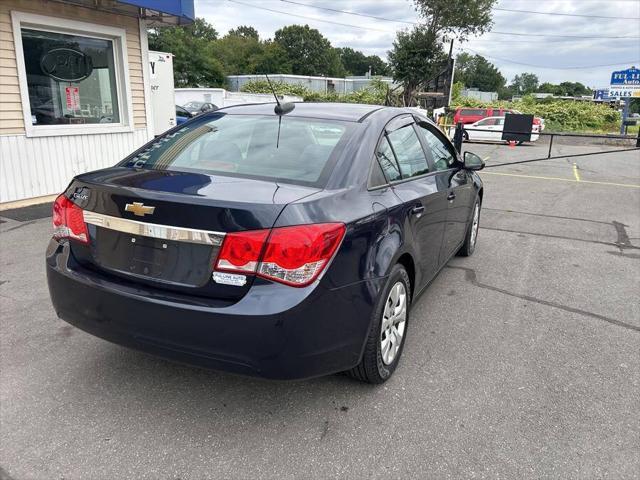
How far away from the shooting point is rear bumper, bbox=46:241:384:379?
7.23ft

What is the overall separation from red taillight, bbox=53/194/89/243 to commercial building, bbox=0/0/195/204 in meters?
5.49

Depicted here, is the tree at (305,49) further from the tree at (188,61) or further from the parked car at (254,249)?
the parked car at (254,249)

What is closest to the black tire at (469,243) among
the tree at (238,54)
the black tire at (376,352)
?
the black tire at (376,352)

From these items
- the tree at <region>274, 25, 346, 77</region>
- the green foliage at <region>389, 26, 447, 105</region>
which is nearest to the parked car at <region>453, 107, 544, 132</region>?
the green foliage at <region>389, 26, 447, 105</region>

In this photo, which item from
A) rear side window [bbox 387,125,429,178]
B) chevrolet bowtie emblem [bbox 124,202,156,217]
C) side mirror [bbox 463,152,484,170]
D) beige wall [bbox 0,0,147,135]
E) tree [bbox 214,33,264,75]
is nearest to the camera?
chevrolet bowtie emblem [bbox 124,202,156,217]

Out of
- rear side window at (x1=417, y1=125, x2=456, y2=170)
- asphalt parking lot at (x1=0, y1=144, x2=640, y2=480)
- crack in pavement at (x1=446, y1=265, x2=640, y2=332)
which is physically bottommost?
crack in pavement at (x1=446, y1=265, x2=640, y2=332)

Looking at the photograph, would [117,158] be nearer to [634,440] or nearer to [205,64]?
[634,440]

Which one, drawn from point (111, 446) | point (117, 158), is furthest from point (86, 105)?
point (111, 446)

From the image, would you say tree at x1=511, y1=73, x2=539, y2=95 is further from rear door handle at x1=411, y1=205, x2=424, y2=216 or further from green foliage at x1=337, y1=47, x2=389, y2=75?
rear door handle at x1=411, y1=205, x2=424, y2=216

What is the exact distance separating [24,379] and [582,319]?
13.0 feet

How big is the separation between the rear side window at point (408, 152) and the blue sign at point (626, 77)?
3126 cm

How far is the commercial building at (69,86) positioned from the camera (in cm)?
725

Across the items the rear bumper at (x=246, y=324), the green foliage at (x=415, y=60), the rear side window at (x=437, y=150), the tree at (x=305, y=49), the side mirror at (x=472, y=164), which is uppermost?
the tree at (x=305, y=49)

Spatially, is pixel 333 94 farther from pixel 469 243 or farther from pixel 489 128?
pixel 469 243
